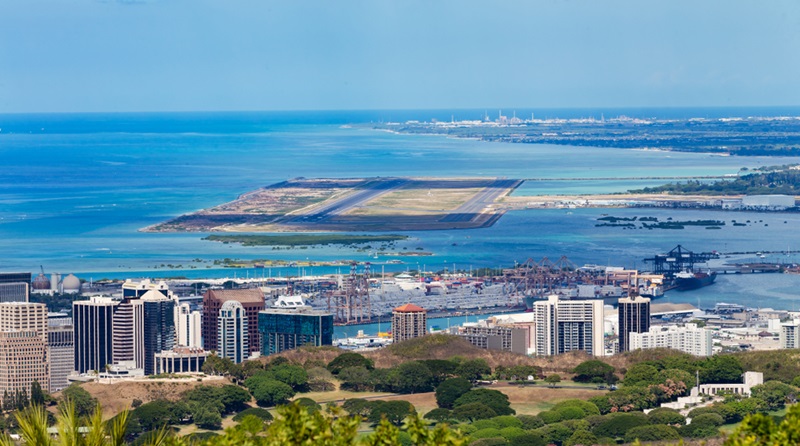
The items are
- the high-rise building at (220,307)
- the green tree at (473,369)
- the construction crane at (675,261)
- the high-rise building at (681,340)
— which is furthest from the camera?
the construction crane at (675,261)

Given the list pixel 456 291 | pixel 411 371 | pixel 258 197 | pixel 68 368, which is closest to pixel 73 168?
pixel 258 197

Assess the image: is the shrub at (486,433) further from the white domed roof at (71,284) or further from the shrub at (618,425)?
the white domed roof at (71,284)

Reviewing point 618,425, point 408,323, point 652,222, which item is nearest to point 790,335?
point 408,323

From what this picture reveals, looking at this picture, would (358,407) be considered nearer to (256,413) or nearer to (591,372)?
(256,413)

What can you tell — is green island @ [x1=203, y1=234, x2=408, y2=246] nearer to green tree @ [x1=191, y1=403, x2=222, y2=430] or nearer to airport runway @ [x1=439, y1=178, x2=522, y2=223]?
airport runway @ [x1=439, y1=178, x2=522, y2=223]

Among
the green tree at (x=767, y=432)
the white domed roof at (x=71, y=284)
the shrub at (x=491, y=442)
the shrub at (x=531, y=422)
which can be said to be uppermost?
the green tree at (x=767, y=432)

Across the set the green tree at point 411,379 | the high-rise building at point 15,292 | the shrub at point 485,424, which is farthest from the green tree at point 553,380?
the high-rise building at point 15,292
